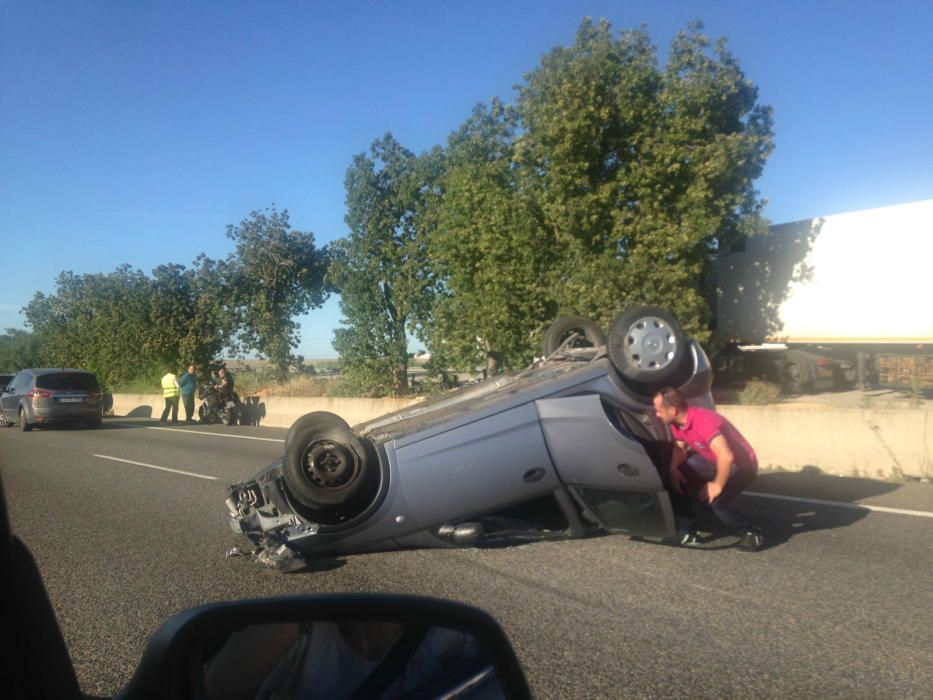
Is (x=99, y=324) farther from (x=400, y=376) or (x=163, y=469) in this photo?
(x=163, y=469)

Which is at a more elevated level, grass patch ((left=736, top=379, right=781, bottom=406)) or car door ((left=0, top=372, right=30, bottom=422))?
car door ((left=0, top=372, right=30, bottom=422))

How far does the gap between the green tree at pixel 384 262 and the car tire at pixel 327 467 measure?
18.9m

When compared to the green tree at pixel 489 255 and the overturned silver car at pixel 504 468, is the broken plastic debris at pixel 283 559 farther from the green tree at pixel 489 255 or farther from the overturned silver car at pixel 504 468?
the green tree at pixel 489 255

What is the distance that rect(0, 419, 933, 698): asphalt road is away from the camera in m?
4.13

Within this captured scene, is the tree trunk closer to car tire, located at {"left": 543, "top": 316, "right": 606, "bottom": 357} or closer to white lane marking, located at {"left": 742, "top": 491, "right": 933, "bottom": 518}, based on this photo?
white lane marking, located at {"left": 742, "top": 491, "right": 933, "bottom": 518}

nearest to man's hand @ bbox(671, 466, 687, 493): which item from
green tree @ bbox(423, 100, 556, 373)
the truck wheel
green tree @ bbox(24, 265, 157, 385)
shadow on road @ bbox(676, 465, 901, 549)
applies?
shadow on road @ bbox(676, 465, 901, 549)

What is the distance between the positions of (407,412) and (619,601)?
2427 mm

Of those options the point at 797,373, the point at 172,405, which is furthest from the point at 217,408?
the point at 797,373

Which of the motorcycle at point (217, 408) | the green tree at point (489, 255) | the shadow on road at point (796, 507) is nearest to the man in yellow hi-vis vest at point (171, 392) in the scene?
the motorcycle at point (217, 408)

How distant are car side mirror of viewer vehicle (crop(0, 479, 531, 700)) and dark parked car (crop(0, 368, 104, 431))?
845 inches

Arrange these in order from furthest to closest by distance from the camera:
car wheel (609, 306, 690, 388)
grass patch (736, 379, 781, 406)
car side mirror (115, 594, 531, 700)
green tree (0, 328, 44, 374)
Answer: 1. green tree (0, 328, 44, 374)
2. grass patch (736, 379, 781, 406)
3. car wheel (609, 306, 690, 388)
4. car side mirror (115, 594, 531, 700)

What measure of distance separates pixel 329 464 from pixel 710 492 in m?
2.88

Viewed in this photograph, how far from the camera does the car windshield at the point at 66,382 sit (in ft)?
69.5

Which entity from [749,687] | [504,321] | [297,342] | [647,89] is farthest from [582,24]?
[297,342]
